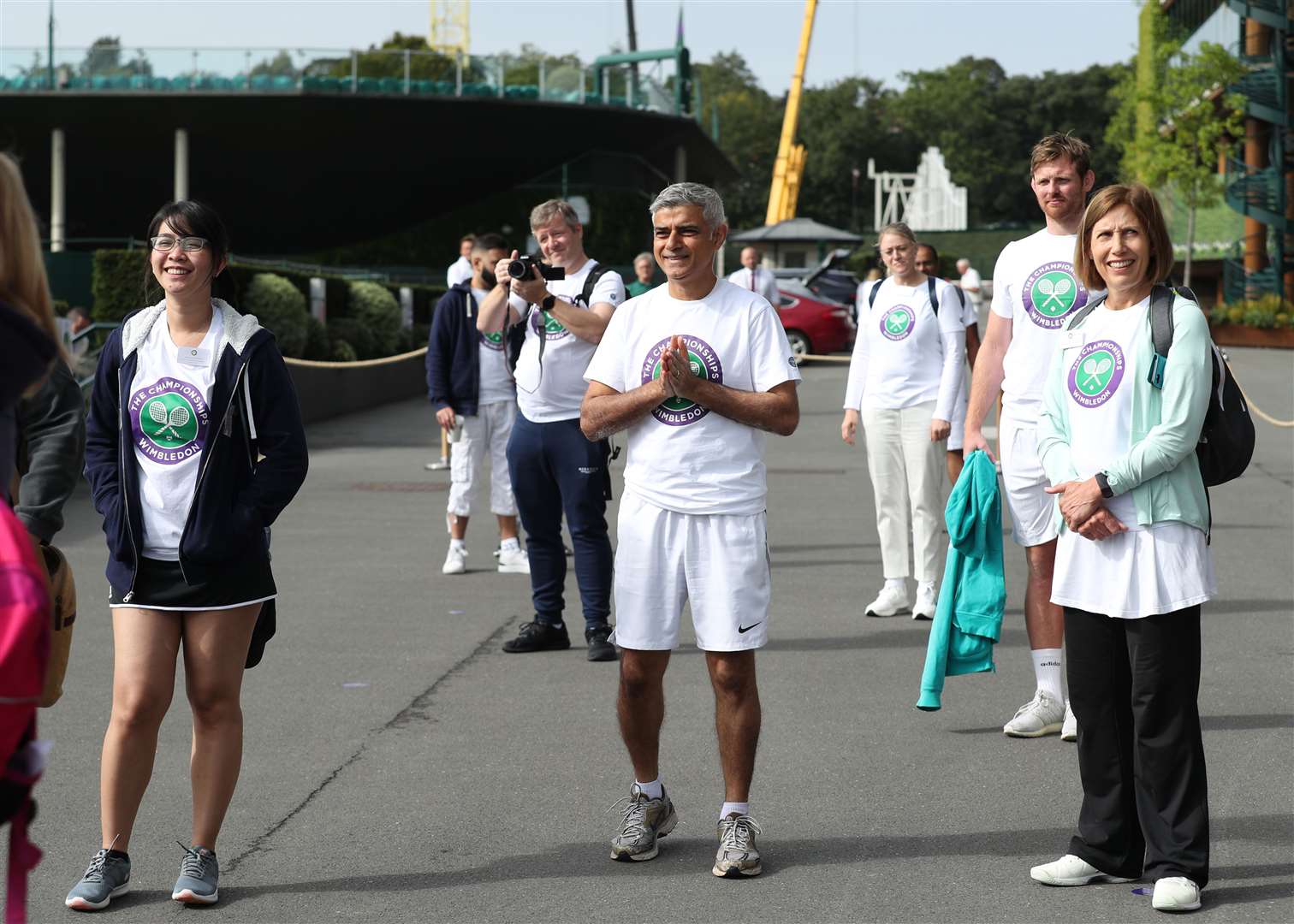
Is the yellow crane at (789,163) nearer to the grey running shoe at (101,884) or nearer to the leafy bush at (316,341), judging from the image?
the leafy bush at (316,341)

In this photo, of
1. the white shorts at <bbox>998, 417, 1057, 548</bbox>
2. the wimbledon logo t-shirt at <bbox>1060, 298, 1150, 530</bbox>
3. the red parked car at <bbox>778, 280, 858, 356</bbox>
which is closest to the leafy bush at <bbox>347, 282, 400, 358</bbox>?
the red parked car at <bbox>778, 280, 858, 356</bbox>

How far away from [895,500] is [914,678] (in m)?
1.79

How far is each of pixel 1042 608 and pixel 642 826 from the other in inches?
88.0

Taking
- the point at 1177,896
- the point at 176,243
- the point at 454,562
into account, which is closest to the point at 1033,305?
the point at 1177,896

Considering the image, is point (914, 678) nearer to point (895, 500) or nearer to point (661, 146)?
Result: point (895, 500)

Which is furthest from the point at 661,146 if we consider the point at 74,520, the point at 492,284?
the point at 492,284

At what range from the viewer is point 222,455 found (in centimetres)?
462

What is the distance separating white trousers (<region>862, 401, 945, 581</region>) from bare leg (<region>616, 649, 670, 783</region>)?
4085 mm

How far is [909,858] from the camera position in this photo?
505 centimetres

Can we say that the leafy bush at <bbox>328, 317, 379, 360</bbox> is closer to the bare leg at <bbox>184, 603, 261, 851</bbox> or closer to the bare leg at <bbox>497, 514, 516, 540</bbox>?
the bare leg at <bbox>497, 514, 516, 540</bbox>

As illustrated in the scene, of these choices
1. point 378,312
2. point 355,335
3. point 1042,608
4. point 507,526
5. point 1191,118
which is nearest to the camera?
point 1042,608

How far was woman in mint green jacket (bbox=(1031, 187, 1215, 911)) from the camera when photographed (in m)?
4.61

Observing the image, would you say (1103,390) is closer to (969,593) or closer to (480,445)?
(969,593)

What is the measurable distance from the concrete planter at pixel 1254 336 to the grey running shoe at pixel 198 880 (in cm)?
3676
